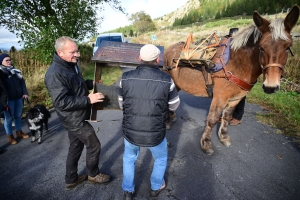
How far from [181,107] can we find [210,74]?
247 centimetres

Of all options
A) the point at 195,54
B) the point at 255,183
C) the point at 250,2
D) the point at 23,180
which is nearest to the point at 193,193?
the point at 255,183

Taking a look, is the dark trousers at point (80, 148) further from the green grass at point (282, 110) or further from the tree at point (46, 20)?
the tree at point (46, 20)

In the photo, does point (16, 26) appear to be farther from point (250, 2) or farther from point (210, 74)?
point (250, 2)

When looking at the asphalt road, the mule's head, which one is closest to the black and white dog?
the asphalt road

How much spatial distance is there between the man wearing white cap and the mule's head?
4.18ft

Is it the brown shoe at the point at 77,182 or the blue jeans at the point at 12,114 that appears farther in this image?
the blue jeans at the point at 12,114

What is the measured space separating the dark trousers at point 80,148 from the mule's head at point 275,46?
2392mm

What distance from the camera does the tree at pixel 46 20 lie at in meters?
6.39

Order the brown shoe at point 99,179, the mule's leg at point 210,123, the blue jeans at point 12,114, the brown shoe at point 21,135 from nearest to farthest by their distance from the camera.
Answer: the brown shoe at point 99,179
the mule's leg at point 210,123
the blue jeans at point 12,114
the brown shoe at point 21,135

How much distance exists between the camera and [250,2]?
144 ft

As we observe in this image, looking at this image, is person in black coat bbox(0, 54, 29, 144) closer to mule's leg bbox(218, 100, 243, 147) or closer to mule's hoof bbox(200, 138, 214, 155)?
mule's hoof bbox(200, 138, 214, 155)

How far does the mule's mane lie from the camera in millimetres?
1943

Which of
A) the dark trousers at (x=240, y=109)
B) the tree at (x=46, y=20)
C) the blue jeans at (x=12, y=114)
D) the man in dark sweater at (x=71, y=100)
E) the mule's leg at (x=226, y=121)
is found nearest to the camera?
the man in dark sweater at (x=71, y=100)

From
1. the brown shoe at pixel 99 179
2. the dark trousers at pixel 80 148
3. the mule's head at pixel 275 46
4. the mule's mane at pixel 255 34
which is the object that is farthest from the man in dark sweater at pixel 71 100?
the mule's mane at pixel 255 34
